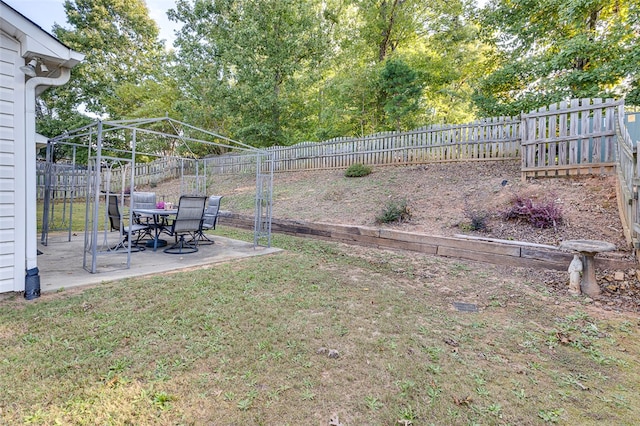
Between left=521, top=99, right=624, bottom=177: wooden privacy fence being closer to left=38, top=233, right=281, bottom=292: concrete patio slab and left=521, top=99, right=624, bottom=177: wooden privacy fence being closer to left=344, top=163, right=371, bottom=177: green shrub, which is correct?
left=344, top=163, right=371, bottom=177: green shrub

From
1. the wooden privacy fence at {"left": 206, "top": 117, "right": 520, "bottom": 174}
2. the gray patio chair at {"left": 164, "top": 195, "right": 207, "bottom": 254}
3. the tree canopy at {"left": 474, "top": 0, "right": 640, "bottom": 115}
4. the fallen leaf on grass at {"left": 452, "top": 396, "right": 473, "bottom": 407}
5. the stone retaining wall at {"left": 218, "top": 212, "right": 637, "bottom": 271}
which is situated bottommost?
the fallen leaf on grass at {"left": 452, "top": 396, "right": 473, "bottom": 407}

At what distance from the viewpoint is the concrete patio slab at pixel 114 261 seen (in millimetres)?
4016

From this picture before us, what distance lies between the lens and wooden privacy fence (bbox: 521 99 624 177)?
5.59m

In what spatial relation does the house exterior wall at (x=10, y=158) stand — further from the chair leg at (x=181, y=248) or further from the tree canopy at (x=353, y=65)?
the tree canopy at (x=353, y=65)

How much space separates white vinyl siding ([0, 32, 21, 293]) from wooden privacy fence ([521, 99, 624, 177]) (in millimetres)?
8547

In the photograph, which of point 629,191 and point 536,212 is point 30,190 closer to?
point 536,212

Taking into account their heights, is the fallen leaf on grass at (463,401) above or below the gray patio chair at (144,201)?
below

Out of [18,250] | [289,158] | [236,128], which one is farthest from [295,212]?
[236,128]

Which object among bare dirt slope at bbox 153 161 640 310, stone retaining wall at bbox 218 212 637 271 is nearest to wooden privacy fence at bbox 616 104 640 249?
bare dirt slope at bbox 153 161 640 310

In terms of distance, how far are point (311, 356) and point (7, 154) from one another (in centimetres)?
390

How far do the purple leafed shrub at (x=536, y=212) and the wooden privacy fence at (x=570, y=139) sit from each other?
1.27 meters

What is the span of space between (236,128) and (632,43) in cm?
1436

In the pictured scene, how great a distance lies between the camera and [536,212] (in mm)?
5160

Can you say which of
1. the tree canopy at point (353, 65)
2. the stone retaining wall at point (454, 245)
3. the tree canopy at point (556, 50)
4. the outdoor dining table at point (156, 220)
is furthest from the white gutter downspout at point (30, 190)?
the tree canopy at point (556, 50)
